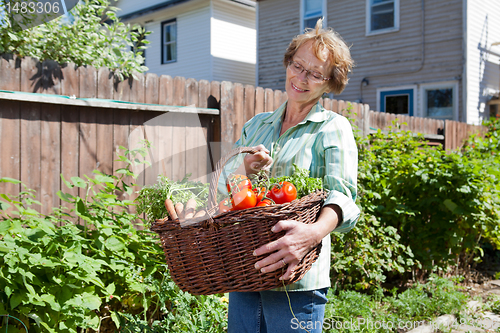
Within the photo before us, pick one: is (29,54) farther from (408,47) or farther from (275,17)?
(275,17)

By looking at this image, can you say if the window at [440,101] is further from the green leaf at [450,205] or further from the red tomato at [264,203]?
the red tomato at [264,203]

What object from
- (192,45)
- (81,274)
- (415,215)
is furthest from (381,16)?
(81,274)

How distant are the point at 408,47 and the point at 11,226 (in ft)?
37.7

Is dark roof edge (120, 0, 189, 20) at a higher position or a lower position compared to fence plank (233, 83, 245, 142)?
higher

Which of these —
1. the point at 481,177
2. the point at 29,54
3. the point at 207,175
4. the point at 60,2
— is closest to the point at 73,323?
the point at 207,175

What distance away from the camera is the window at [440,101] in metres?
11.1

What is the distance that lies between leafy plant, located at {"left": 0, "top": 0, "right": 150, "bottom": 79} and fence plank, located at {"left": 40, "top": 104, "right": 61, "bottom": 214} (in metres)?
0.59

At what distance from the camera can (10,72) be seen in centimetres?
304

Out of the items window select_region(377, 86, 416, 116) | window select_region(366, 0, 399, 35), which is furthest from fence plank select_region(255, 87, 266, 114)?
window select_region(366, 0, 399, 35)

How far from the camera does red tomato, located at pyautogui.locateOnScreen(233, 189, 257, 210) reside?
1.47 metres

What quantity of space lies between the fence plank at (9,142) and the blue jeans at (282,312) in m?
2.20

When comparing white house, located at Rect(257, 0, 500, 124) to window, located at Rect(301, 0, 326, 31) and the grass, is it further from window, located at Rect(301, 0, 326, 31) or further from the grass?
the grass

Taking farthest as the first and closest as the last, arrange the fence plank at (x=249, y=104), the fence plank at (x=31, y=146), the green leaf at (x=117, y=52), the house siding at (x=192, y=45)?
the house siding at (x=192, y=45) < the fence plank at (x=249, y=104) < the green leaf at (x=117, y=52) < the fence plank at (x=31, y=146)

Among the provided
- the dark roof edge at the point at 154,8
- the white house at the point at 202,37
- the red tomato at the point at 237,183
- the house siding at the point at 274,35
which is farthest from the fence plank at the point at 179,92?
the dark roof edge at the point at 154,8
